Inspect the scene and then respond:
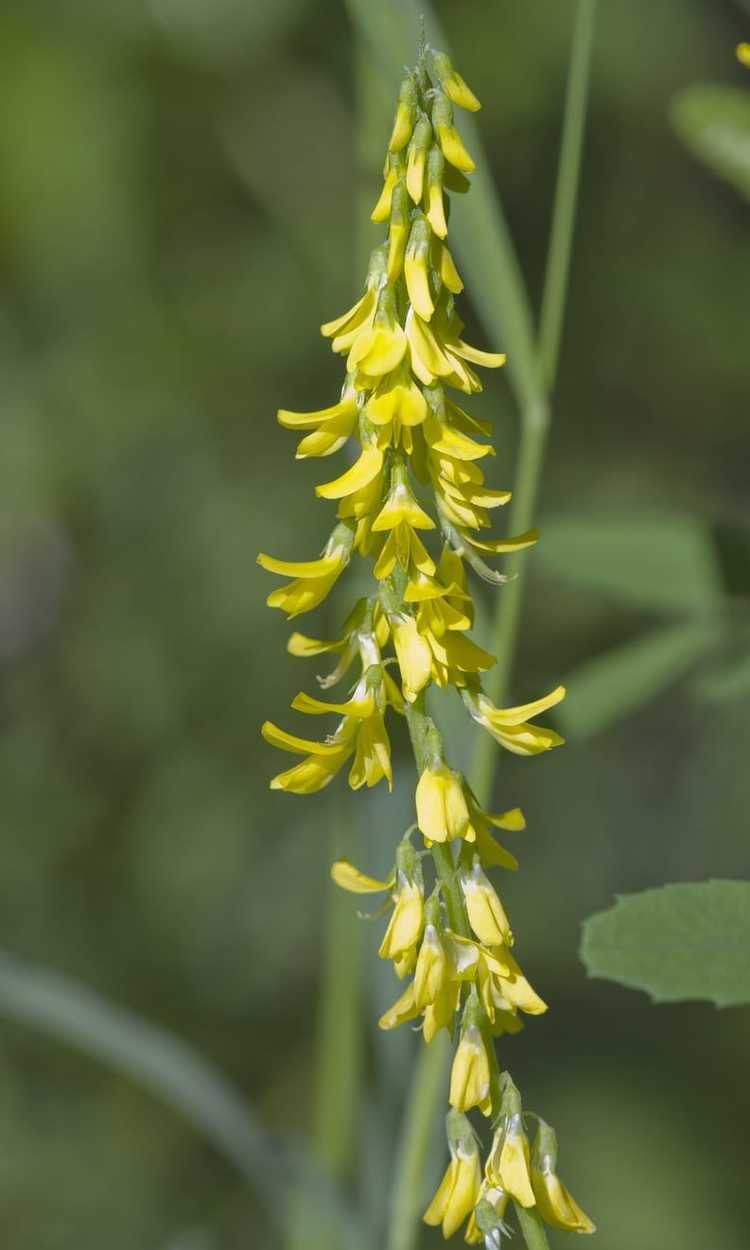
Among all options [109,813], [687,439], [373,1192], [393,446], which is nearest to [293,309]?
[687,439]

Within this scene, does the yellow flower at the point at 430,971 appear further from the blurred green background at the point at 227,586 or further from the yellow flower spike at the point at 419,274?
the blurred green background at the point at 227,586

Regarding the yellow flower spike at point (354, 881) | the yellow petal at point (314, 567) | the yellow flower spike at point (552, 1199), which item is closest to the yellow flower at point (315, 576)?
the yellow petal at point (314, 567)

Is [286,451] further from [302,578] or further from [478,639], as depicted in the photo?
[302,578]

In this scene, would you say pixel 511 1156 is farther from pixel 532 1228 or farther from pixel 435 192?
pixel 435 192

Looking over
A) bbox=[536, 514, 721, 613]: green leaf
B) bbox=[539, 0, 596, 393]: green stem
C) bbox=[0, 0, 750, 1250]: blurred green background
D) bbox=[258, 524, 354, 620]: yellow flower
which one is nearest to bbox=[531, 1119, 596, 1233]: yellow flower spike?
bbox=[258, 524, 354, 620]: yellow flower

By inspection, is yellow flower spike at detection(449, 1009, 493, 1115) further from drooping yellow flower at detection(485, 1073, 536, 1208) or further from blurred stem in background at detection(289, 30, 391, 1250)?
blurred stem in background at detection(289, 30, 391, 1250)

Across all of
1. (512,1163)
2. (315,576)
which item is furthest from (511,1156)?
(315,576)

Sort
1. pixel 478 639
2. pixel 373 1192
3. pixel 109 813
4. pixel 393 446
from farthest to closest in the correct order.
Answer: pixel 109 813
pixel 373 1192
pixel 478 639
pixel 393 446
